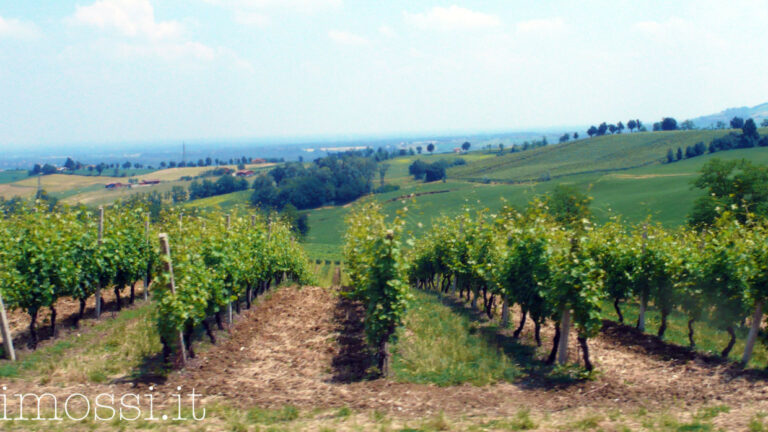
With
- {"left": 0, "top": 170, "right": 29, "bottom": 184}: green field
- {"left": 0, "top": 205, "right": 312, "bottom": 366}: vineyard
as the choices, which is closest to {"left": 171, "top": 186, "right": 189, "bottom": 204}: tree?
{"left": 0, "top": 205, "right": 312, "bottom": 366}: vineyard

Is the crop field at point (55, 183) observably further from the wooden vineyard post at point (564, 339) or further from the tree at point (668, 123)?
the tree at point (668, 123)

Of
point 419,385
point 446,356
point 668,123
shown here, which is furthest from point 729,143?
point 419,385

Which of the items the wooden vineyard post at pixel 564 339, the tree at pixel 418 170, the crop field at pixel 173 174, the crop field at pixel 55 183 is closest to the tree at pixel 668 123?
the tree at pixel 418 170

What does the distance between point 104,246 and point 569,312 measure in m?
10.9

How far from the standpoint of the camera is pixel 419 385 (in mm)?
8469

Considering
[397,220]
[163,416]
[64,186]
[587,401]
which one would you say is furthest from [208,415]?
[64,186]

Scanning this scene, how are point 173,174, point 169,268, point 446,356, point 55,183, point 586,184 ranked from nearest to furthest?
point 169,268 → point 446,356 → point 55,183 → point 586,184 → point 173,174

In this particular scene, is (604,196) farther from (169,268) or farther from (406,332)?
(169,268)

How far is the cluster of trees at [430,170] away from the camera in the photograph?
92500 millimetres

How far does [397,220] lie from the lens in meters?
9.40

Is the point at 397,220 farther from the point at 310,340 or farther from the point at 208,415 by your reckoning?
the point at 208,415

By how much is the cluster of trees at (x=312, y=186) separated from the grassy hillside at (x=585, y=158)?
19.3m

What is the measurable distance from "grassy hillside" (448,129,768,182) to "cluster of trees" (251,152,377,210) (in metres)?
19.3

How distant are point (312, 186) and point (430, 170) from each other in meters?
25.0
